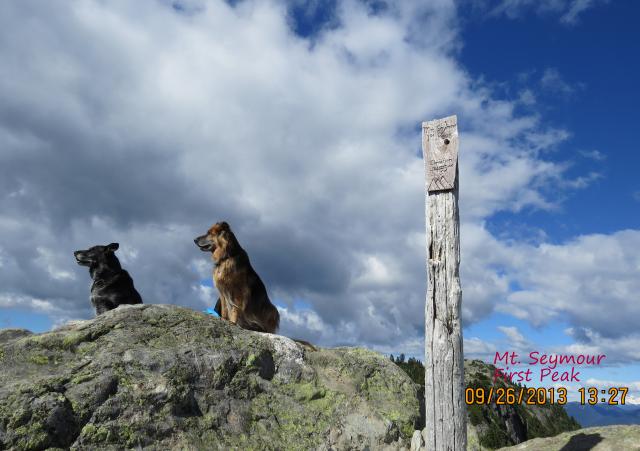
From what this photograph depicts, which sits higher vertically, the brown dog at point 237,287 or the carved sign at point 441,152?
the carved sign at point 441,152

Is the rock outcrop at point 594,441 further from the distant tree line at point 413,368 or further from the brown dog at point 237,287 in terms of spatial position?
the distant tree line at point 413,368

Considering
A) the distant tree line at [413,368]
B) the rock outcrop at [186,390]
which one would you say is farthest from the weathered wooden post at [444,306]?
the distant tree line at [413,368]

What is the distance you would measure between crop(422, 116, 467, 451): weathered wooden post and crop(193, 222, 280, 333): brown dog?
4.27m

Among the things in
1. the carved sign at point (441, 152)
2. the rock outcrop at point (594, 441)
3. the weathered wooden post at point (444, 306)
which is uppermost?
the carved sign at point (441, 152)

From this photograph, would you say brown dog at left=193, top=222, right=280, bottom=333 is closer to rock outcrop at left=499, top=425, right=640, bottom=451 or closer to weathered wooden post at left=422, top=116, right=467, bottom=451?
weathered wooden post at left=422, top=116, right=467, bottom=451

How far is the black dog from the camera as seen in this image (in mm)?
10812

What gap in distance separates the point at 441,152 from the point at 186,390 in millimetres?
5080

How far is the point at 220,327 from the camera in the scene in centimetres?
796

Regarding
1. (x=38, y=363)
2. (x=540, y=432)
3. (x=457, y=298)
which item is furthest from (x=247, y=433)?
(x=540, y=432)

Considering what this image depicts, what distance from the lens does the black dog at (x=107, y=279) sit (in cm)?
1081

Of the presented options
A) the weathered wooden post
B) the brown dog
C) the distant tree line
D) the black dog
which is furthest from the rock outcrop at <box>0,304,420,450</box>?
the distant tree line

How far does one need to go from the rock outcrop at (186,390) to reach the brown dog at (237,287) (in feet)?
A: 6.18

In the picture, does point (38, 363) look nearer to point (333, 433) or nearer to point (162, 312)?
point (162, 312)

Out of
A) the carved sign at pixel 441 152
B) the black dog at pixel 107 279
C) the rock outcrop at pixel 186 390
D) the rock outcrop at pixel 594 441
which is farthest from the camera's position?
the black dog at pixel 107 279
